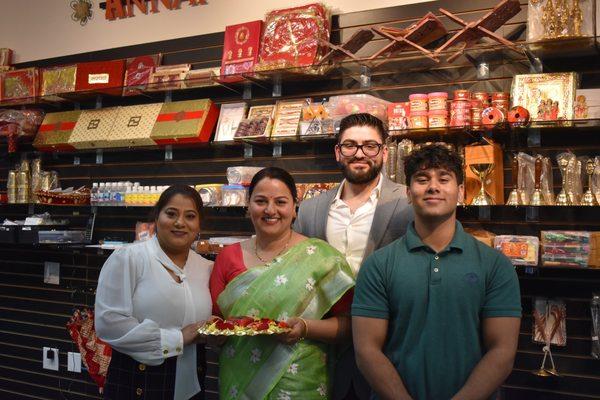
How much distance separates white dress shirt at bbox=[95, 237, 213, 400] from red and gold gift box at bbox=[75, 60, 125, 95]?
2424 millimetres

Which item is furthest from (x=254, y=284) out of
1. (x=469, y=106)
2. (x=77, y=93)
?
(x=77, y=93)

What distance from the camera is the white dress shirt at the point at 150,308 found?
2658mm

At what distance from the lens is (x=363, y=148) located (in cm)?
272

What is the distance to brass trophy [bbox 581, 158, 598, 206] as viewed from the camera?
3.21m

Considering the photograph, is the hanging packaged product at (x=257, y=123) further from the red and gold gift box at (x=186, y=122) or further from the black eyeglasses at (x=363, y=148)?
the black eyeglasses at (x=363, y=148)

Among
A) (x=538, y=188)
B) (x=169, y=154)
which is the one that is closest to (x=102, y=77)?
(x=169, y=154)

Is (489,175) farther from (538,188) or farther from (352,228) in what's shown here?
(352,228)

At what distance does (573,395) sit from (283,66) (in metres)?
2.58

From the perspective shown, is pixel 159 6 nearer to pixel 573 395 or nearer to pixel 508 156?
pixel 508 156

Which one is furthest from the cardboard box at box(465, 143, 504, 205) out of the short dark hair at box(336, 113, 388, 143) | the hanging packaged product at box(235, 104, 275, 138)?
the hanging packaged product at box(235, 104, 275, 138)

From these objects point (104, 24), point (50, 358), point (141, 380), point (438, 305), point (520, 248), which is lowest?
point (50, 358)

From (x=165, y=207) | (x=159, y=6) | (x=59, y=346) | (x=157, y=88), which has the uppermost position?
(x=159, y=6)

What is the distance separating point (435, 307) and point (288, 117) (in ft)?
7.14

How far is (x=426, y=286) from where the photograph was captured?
7.24ft
